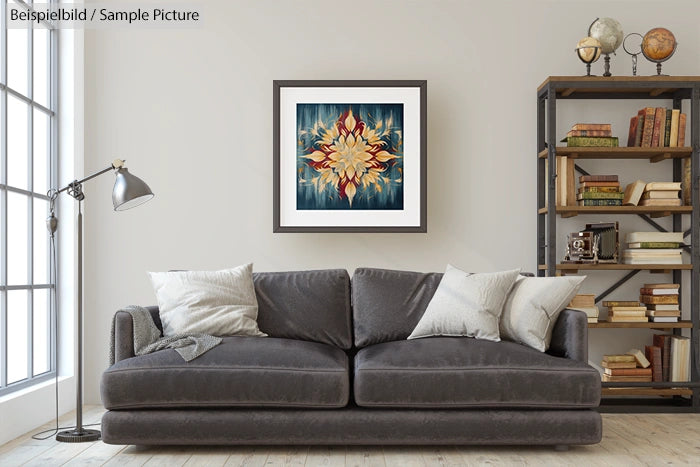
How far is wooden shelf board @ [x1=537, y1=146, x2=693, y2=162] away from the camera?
478cm

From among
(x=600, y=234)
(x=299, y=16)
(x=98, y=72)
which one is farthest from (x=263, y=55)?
(x=600, y=234)

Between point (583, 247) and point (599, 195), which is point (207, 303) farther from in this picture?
point (599, 195)

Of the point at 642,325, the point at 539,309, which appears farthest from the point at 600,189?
the point at 539,309

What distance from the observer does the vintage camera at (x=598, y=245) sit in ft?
15.8

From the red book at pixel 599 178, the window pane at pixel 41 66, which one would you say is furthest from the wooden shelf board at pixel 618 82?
the window pane at pixel 41 66

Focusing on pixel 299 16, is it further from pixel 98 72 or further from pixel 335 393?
pixel 335 393

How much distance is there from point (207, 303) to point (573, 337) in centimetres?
180

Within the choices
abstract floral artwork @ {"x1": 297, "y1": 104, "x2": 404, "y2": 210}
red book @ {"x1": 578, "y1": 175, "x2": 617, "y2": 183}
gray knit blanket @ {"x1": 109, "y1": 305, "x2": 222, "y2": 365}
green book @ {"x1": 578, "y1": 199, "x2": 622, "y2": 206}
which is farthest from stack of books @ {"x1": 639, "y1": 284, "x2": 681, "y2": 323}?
gray knit blanket @ {"x1": 109, "y1": 305, "x2": 222, "y2": 365}

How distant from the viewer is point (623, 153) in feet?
16.1

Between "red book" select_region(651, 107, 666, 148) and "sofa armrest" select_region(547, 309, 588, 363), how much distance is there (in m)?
1.51

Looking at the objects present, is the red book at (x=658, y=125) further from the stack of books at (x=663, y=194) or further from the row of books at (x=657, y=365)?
the row of books at (x=657, y=365)

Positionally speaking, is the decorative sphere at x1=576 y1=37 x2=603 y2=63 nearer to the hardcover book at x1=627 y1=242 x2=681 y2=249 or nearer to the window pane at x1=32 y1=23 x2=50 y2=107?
the hardcover book at x1=627 y1=242 x2=681 y2=249

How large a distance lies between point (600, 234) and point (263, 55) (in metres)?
2.35

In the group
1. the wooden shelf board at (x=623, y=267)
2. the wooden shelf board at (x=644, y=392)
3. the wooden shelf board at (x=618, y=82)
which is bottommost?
the wooden shelf board at (x=644, y=392)
